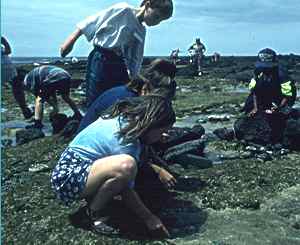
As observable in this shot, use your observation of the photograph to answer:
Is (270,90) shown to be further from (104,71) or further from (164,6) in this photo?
(164,6)

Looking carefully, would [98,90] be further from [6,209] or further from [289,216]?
[289,216]

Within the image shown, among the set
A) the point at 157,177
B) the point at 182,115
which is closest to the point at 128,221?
the point at 157,177

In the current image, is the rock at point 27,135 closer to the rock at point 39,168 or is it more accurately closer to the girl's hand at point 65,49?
the rock at point 39,168

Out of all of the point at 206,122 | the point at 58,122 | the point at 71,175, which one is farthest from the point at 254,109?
the point at 71,175

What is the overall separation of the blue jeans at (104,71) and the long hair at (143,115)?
1.21 meters

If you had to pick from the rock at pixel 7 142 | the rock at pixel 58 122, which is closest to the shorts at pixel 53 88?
the rock at pixel 58 122

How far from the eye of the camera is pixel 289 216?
4527 mm

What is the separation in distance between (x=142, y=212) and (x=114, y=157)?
47 centimetres

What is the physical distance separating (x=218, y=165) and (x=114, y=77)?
188 centimetres

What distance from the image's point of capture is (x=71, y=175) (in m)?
3.83

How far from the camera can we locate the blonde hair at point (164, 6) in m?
4.32

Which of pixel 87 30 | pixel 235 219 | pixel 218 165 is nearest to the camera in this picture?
pixel 235 219

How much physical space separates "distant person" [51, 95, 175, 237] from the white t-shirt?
109cm

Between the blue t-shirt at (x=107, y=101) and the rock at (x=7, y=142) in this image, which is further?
the rock at (x=7, y=142)
